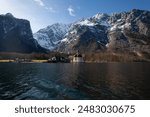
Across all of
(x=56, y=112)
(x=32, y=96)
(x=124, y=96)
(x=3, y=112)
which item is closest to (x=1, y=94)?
(x=32, y=96)

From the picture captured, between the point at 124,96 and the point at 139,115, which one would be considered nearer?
the point at 139,115

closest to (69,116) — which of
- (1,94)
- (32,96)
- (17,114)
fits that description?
(17,114)

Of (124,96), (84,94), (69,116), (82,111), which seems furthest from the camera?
(84,94)

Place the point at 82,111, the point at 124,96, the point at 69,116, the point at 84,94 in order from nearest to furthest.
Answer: the point at 69,116 < the point at 82,111 < the point at 124,96 < the point at 84,94

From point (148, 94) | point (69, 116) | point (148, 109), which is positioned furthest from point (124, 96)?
point (69, 116)

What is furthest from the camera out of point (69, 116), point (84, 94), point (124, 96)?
point (84, 94)

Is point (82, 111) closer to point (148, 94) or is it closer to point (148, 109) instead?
point (148, 109)

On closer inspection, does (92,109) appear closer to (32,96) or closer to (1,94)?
(32,96)

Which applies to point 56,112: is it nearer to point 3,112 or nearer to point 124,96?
point 3,112

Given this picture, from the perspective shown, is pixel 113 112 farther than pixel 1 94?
No
